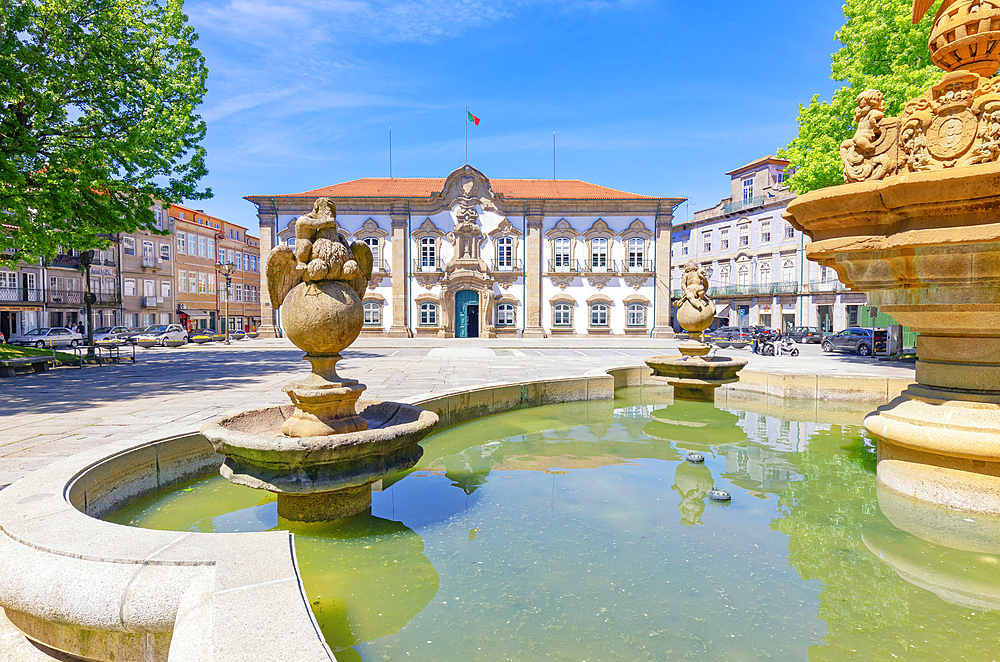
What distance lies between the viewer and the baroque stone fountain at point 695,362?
29.5ft

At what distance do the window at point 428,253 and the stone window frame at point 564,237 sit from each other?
26.8 feet

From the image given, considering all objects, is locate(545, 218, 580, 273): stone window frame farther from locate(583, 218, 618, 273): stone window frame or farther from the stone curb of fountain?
the stone curb of fountain

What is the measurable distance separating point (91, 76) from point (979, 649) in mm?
18363

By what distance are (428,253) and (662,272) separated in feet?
55.2

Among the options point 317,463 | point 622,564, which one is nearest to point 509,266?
point 317,463

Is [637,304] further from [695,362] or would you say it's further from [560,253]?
[695,362]

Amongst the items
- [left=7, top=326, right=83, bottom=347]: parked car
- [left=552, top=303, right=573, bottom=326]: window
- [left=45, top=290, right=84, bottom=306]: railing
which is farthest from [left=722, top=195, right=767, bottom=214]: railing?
[left=45, top=290, right=84, bottom=306]: railing

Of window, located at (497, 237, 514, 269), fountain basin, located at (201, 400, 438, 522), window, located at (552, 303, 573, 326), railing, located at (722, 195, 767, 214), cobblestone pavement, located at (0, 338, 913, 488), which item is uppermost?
railing, located at (722, 195, 767, 214)

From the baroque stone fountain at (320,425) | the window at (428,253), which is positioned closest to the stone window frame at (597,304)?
the window at (428,253)

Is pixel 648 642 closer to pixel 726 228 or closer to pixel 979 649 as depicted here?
pixel 979 649

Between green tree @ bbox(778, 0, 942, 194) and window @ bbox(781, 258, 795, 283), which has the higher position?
green tree @ bbox(778, 0, 942, 194)

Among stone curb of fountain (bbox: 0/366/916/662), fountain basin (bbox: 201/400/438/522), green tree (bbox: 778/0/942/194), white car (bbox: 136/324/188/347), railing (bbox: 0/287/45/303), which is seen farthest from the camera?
railing (bbox: 0/287/45/303)

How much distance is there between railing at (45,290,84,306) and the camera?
129 ft

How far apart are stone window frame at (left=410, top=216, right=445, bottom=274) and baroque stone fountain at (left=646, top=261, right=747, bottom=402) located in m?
29.0
